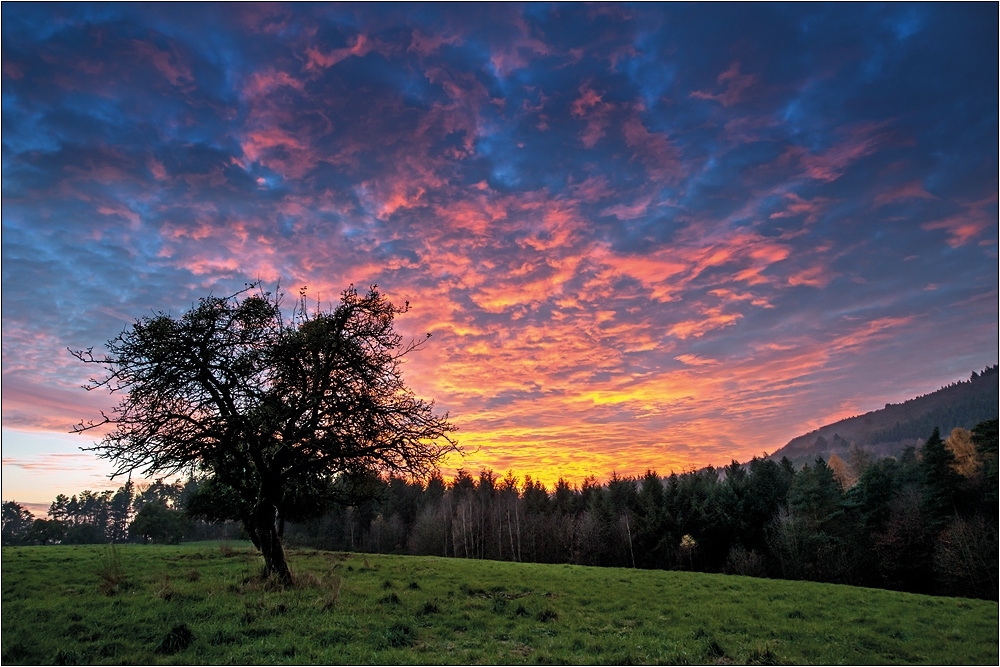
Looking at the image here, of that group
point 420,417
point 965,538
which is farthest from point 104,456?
point 965,538

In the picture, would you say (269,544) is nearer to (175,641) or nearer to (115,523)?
(175,641)

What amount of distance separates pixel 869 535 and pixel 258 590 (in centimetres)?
6256

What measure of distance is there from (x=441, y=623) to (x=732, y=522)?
2350 inches

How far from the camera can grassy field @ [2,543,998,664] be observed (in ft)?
37.5

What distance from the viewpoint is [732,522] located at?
63406 millimetres

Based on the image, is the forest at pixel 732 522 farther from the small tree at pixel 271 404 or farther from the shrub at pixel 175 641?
the shrub at pixel 175 641

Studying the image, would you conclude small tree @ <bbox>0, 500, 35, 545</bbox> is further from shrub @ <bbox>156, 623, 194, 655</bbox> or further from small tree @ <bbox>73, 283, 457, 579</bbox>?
shrub @ <bbox>156, 623, 194, 655</bbox>

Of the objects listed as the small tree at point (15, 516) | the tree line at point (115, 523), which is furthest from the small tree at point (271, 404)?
the small tree at point (15, 516)

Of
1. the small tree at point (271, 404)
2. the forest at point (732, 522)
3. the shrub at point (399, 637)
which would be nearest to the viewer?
the shrub at point (399, 637)

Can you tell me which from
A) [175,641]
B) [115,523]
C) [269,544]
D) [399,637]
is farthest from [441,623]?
[115,523]

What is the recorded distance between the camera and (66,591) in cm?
1730

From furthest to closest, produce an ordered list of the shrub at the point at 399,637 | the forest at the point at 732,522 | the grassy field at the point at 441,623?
the forest at the point at 732,522
the shrub at the point at 399,637
the grassy field at the point at 441,623

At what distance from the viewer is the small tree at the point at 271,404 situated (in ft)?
60.3

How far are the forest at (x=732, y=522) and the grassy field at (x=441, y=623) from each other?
6.84 m
